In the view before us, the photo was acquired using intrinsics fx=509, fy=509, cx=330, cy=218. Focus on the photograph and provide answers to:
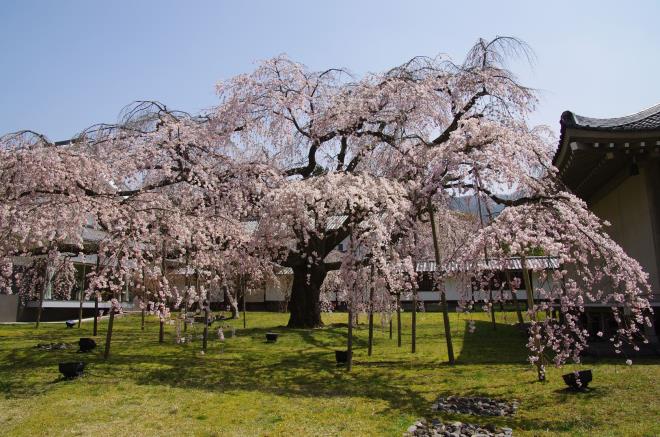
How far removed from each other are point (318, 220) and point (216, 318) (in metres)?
13.4

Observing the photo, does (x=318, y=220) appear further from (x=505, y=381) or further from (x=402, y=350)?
(x=505, y=381)

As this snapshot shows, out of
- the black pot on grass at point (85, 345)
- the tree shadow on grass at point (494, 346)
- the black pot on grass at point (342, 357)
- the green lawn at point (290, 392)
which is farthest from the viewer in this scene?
the black pot on grass at point (85, 345)

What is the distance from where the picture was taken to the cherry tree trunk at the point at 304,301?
18.9 m

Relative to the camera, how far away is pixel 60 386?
9.27 meters

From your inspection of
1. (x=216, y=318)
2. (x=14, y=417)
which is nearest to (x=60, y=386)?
(x=14, y=417)

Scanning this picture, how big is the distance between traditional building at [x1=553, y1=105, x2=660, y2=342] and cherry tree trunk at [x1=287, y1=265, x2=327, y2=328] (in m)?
9.63

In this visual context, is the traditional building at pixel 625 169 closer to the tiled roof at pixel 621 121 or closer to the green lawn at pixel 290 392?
the tiled roof at pixel 621 121

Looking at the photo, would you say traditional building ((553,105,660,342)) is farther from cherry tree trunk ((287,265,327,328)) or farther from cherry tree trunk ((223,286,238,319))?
cherry tree trunk ((223,286,238,319))

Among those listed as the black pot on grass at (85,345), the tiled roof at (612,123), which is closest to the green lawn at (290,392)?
the black pot on grass at (85,345)

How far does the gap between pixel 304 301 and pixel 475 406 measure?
12.3 meters

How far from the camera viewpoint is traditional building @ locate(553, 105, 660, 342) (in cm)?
933

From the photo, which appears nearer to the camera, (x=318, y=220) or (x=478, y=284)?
(x=478, y=284)

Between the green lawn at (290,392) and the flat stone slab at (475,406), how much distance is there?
0.73ft

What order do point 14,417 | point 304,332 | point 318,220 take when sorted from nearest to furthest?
point 14,417, point 318,220, point 304,332
